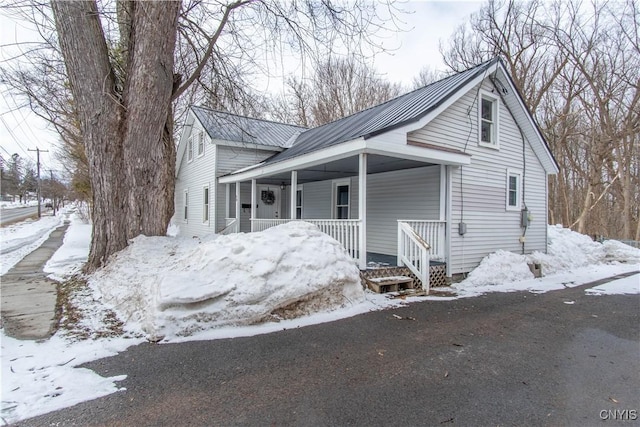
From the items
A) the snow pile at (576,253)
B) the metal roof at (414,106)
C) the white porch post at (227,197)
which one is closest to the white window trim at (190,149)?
the white porch post at (227,197)

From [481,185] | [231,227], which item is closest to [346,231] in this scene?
[481,185]

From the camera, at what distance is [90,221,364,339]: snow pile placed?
446 centimetres

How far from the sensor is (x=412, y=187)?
30.8 ft

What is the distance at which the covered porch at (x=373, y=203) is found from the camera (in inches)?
287

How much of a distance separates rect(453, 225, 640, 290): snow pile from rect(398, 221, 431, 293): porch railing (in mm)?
1139

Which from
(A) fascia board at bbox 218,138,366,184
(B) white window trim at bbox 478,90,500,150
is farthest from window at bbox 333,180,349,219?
(B) white window trim at bbox 478,90,500,150

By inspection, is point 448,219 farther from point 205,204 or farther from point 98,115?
point 205,204

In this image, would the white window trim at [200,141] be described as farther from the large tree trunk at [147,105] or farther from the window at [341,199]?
the large tree trunk at [147,105]

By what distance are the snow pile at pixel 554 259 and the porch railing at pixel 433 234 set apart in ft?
2.73

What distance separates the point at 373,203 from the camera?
34.7ft

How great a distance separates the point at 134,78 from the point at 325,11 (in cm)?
429

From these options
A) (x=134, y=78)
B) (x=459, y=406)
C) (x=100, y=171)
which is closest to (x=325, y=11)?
(x=134, y=78)

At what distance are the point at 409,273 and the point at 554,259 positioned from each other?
5.78 m

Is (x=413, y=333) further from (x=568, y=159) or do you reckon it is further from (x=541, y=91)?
(x=568, y=159)
